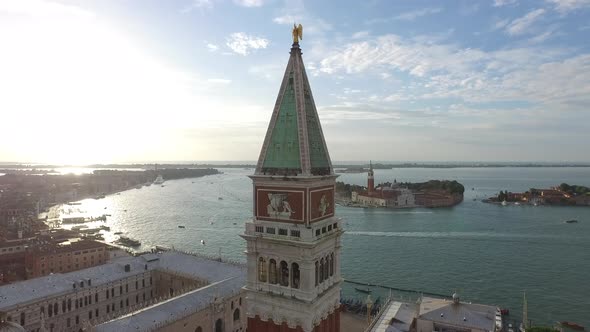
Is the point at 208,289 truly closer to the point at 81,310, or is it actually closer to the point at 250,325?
the point at 81,310

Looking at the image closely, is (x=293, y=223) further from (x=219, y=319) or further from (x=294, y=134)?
(x=219, y=319)

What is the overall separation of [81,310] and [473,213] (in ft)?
353

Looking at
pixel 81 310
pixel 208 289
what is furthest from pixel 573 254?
pixel 81 310

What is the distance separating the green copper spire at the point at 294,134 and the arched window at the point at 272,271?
11.7ft

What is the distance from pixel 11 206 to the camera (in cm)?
10162

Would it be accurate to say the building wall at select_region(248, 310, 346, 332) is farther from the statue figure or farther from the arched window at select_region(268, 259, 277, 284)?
the statue figure

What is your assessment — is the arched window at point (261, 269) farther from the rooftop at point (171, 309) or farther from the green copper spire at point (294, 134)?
the rooftop at point (171, 309)

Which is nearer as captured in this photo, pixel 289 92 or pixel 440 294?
pixel 289 92

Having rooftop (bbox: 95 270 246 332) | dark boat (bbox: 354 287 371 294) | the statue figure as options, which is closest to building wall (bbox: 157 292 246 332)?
rooftop (bbox: 95 270 246 332)

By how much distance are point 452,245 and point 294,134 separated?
65.1m

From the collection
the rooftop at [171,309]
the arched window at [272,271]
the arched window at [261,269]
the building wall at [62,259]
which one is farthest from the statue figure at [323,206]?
the building wall at [62,259]

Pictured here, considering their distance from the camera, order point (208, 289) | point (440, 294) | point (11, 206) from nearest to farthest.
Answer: point (208, 289)
point (440, 294)
point (11, 206)

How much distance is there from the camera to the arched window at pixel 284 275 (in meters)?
15.3

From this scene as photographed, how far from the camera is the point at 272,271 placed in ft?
51.2
